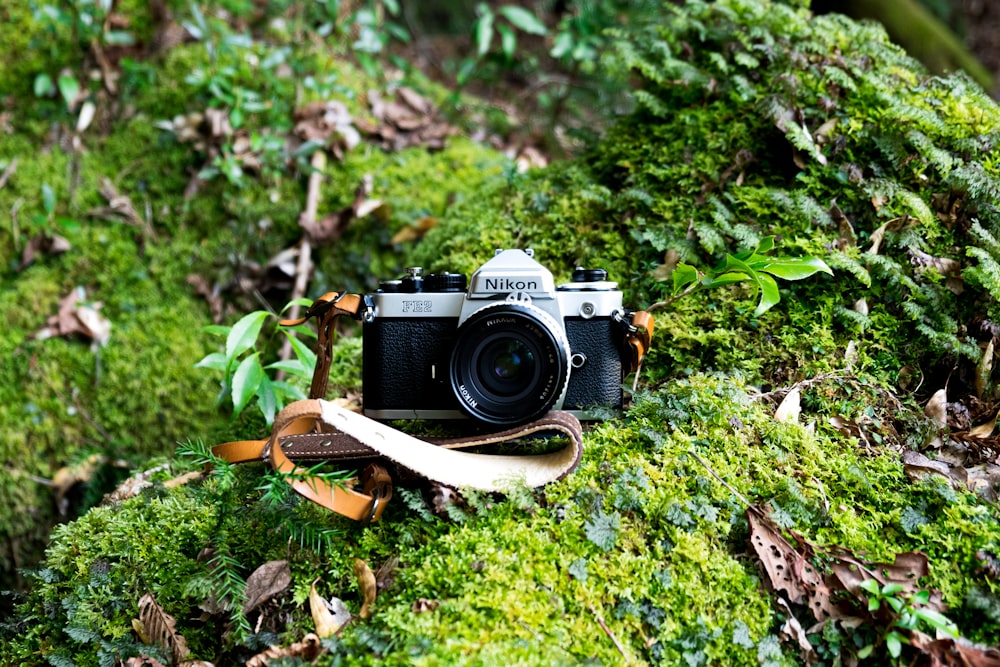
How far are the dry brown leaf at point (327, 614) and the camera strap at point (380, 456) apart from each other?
0.22m

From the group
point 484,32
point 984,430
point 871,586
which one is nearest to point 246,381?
point 871,586

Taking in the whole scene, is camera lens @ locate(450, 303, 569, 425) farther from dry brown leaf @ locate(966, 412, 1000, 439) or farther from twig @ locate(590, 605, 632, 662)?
dry brown leaf @ locate(966, 412, 1000, 439)

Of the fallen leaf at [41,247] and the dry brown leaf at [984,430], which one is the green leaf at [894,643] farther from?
the fallen leaf at [41,247]

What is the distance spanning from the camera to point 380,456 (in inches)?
80.8

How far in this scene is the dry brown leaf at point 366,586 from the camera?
175 centimetres

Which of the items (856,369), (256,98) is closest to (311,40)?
(256,98)

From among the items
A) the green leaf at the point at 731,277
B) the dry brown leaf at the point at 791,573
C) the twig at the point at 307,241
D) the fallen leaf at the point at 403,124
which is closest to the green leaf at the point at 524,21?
the fallen leaf at the point at 403,124

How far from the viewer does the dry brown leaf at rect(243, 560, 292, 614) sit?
1.87 m

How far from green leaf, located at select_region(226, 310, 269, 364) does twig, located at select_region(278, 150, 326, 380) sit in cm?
84

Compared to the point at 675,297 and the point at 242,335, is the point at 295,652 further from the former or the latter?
the point at 675,297

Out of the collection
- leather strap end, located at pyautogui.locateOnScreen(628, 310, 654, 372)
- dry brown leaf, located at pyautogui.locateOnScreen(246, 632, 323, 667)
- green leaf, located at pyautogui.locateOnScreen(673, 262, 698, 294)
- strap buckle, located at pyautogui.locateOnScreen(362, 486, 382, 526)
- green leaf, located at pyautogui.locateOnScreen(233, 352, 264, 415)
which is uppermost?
green leaf, located at pyautogui.locateOnScreen(673, 262, 698, 294)

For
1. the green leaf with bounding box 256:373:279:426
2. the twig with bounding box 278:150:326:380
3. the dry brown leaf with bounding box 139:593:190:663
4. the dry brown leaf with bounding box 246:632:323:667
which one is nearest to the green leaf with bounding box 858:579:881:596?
the dry brown leaf with bounding box 246:632:323:667

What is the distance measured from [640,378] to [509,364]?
1.92 feet

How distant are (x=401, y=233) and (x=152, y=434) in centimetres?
157
